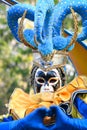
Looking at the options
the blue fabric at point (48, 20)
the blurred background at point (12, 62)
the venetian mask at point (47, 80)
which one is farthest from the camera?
the blurred background at point (12, 62)

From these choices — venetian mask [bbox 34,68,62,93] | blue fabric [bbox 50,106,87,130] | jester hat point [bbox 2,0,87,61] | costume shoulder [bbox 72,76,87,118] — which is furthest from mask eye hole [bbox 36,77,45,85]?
blue fabric [bbox 50,106,87,130]

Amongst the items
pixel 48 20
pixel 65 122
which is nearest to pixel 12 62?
pixel 48 20

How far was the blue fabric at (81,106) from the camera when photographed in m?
4.79

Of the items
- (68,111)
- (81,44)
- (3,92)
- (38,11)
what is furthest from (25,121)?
(3,92)

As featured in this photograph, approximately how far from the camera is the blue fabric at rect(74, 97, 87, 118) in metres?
4.79

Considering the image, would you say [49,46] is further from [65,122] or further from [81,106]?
[65,122]

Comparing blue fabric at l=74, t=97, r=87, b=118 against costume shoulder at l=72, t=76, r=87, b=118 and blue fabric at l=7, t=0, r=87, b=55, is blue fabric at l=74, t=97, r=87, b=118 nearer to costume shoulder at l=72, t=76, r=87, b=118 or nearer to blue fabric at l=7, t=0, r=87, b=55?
costume shoulder at l=72, t=76, r=87, b=118

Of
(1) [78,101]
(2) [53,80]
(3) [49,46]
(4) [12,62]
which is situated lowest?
(1) [78,101]

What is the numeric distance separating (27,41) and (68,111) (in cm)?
57

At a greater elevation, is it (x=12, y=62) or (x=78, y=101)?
(x=12, y=62)

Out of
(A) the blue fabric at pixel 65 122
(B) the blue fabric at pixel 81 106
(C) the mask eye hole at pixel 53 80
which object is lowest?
(A) the blue fabric at pixel 65 122

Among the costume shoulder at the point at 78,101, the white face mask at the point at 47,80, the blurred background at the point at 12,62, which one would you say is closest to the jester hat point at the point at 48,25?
the white face mask at the point at 47,80

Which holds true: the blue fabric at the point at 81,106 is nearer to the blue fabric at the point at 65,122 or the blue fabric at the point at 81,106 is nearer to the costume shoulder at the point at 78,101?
the costume shoulder at the point at 78,101

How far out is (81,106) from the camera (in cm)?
484
